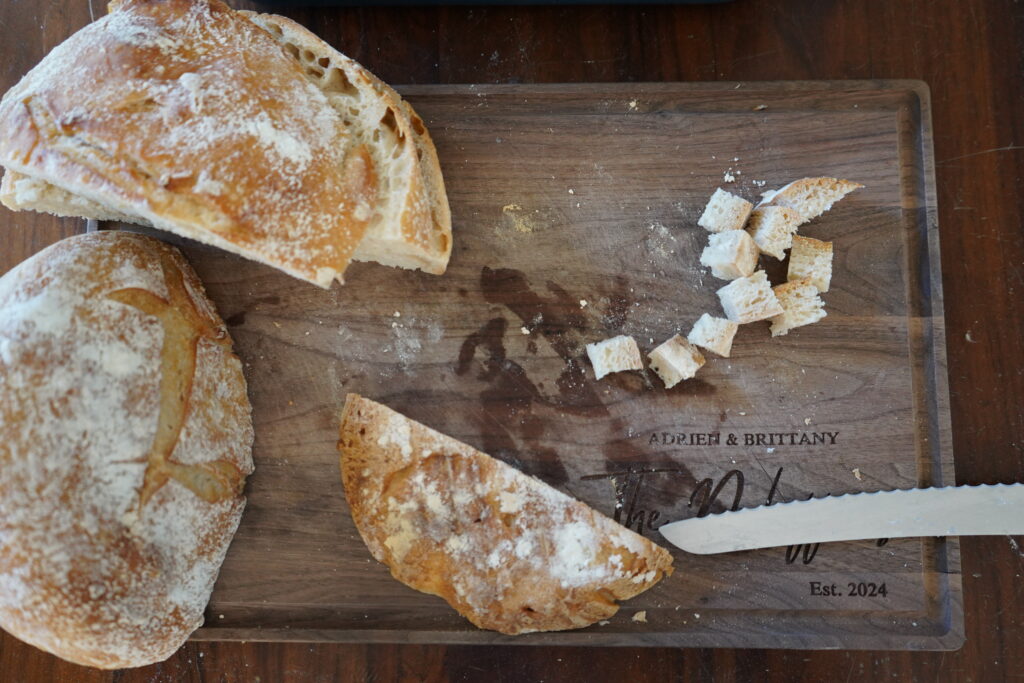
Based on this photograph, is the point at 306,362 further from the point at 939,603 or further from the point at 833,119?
the point at 939,603

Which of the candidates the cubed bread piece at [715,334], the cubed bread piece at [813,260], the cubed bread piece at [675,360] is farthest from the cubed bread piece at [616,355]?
the cubed bread piece at [813,260]

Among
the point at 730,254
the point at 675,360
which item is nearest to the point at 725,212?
the point at 730,254

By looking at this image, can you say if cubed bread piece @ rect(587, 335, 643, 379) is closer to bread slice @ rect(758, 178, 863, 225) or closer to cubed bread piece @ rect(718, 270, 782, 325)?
cubed bread piece @ rect(718, 270, 782, 325)

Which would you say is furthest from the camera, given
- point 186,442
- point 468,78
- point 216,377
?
point 468,78

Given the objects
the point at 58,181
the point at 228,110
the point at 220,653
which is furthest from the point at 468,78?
the point at 220,653

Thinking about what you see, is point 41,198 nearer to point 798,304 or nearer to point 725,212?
point 725,212
